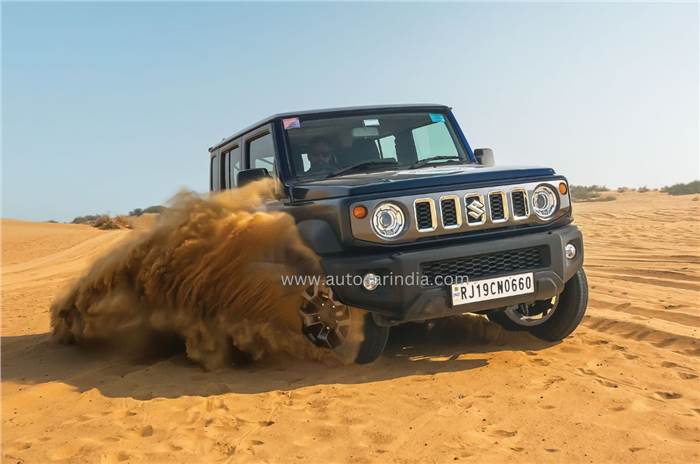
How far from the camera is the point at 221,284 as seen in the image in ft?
12.8

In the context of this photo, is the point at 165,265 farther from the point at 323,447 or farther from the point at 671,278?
the point at 671,278

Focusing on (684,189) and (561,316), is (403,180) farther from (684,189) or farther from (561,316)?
(684,189)

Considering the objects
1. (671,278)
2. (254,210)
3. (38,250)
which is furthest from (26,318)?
(38,250)

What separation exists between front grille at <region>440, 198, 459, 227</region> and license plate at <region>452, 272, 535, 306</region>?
1.17 ft

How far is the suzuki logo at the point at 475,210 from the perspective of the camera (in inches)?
142

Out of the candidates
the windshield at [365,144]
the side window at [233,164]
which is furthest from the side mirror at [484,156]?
the side window at [233,164]

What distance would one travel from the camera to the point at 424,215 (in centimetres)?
349

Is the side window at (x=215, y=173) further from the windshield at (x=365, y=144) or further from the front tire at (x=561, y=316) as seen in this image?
the front tire at (x=561, y=316)

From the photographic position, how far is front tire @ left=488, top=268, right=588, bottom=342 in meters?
4.18

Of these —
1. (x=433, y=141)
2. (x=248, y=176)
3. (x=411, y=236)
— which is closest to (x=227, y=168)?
(x=248, y=176)

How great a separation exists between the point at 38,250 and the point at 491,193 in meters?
13.4

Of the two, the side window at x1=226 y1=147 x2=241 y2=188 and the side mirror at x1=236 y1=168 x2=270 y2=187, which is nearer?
the side mirror at x1=236 y1=168 x2=270 y2=187

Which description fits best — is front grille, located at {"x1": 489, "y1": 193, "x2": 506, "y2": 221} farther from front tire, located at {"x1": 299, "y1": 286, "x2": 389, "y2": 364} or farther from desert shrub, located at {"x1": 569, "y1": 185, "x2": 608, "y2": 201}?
desert shrub, located at {"x1": 569, "y1": 185, "x2": 608, "y2": 201}

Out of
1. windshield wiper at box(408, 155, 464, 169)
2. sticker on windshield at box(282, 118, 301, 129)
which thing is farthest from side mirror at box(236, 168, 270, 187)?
windshield wiper at box(408, 155, 464, 169)
